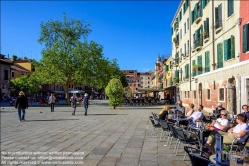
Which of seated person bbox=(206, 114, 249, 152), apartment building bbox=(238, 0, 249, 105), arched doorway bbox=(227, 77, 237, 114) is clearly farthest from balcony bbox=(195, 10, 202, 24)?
seated person bbox=(206, 114, 249, 152)

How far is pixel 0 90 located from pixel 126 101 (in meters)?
24.4

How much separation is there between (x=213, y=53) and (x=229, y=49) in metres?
3.60

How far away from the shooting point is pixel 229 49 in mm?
16938

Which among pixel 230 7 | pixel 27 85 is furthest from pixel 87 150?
pixel 27 85

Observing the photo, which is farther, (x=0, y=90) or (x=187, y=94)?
(x=0, y=90)

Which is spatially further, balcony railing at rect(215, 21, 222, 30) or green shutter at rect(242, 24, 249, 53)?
balcony railing at rect(215, 21, 222, 30)

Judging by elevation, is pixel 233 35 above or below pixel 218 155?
above

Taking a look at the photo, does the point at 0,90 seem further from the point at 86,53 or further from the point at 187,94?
the point at 187,94

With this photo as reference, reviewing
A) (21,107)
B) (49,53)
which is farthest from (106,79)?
(21,107)

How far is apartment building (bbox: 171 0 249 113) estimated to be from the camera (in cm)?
1565

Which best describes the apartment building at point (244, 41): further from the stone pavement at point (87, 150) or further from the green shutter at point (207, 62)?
the green shutter at point (207, 62)

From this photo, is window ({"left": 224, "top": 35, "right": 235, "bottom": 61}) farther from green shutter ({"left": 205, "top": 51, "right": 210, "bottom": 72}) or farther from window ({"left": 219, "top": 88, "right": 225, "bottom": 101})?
green shutter ({"left": 205, "top": 51, "right": 210, "bottom": 72})

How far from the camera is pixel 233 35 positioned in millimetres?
16156

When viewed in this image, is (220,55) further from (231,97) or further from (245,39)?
(245,39)
